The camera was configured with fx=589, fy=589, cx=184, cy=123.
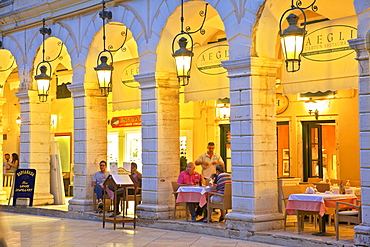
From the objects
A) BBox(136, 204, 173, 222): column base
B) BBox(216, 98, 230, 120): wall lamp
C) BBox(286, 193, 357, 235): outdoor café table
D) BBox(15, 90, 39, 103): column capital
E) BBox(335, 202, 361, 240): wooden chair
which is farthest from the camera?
BBox(216, 98, 230, 120): wall lamp

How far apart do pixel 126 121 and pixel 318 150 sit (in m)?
6.03

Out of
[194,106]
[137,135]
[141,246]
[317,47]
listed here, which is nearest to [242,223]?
[141,246]

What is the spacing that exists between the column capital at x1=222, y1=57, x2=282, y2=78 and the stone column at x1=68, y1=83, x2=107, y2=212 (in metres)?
4.25

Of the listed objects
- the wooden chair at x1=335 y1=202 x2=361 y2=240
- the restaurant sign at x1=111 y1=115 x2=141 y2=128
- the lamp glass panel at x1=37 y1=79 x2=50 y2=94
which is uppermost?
the lamp glass panel at x1=37 y1=79 x2=50 y2=94

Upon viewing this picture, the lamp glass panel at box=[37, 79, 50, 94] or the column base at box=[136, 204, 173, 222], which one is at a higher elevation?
the lamp glass panel at box=[37, 79, 50, 94]

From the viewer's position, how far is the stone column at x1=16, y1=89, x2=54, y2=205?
14.1m

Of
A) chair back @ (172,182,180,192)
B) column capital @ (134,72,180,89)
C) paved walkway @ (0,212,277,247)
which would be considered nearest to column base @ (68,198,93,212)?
paved walkway @ (0,212,277,247)

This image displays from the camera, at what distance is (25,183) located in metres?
13.8

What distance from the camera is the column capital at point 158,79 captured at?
10898mm

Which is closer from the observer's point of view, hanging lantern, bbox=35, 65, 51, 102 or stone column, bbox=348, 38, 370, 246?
stone column, bbox=348, 38, 370, 246

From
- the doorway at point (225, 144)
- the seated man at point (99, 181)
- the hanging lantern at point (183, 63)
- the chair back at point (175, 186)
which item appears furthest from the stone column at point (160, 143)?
the doorway at point (225, 144)

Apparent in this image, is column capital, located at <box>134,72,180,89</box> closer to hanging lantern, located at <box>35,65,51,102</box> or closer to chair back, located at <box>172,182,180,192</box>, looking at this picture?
chair back, located at <box>172,182,180,192</box>

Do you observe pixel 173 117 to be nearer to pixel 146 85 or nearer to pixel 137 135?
pixel 146 85

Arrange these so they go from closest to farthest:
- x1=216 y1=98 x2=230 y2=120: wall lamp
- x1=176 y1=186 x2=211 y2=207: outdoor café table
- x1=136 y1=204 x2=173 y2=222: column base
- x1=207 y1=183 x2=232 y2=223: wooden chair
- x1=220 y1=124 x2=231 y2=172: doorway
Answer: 1. x1=207 y1=183 x2=232 y2=223: wooden chair
2. x1=176 y1=186 x2=211 y2=207: outdoor café table
3. x1=136 y1=204 x2=173 y2=222: column base
4. x1=216 y1=98 x2=230 y2=120: wall lamp
5. x1=220 y1=124 x2=231 y2=172: doorway
